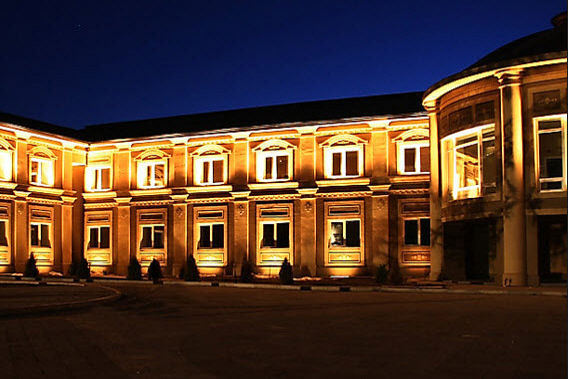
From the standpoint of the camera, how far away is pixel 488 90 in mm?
27531

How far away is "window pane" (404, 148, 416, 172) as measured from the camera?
36.9 m

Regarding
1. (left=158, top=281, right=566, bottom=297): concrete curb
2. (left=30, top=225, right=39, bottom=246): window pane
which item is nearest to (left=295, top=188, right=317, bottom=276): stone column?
(left=158, top=281, right=566, bottom=297): concrete curb

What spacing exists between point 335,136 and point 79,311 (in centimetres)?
2416

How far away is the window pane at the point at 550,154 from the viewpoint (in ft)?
90.3

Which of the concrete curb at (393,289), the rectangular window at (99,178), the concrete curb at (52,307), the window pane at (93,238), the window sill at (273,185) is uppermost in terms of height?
the rectangular window at (99,178)

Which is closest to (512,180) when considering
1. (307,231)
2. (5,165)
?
(307,231)

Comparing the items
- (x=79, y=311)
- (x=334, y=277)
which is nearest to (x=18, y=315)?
(x=79, y=311)

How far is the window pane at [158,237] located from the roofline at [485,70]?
19035 mm

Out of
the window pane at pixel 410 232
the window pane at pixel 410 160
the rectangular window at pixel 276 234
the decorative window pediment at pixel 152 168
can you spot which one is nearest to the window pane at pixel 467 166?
the window pane at pixel 410 160

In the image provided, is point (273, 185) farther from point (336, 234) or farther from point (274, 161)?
point (336, 234)

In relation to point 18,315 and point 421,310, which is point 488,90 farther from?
point 18,315

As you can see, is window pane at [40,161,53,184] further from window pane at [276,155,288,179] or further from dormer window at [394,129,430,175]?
dormer window at [394,129,430,175]

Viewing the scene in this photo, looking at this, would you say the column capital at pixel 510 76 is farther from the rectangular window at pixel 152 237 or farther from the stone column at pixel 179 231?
the rectangular window at pixel 152 237

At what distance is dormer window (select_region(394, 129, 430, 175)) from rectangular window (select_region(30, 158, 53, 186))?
20.7 metres
